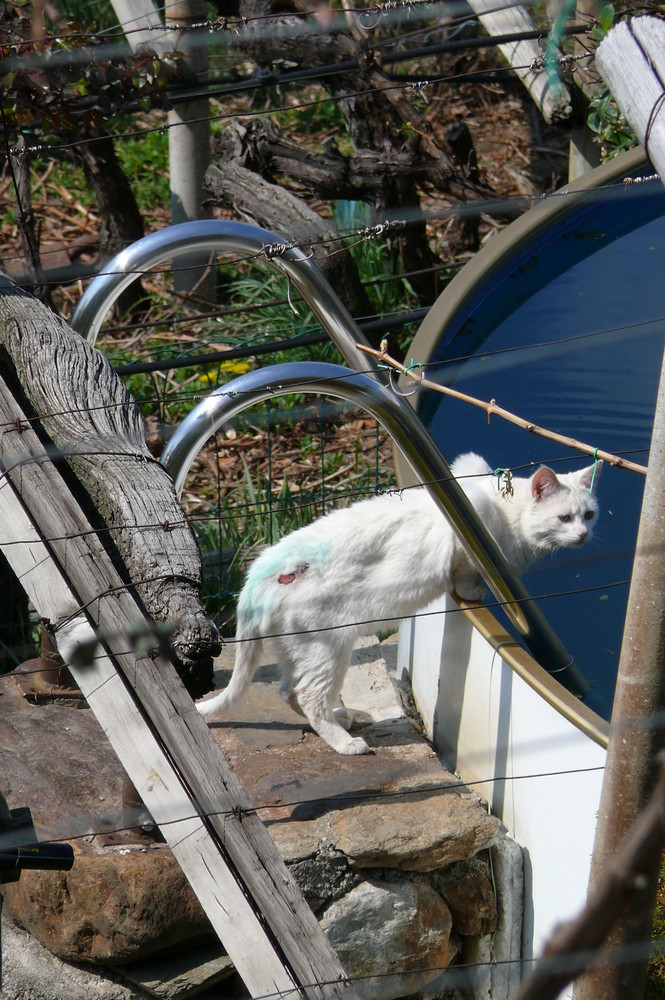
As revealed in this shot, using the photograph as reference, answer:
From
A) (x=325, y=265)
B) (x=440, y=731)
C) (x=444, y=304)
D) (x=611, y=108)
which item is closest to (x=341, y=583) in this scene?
(x=440, y=731)

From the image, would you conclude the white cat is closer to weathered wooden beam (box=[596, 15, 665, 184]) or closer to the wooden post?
weathered wooden beam (box=[596, 15, 665, 184])

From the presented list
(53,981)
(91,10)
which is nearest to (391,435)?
(53,981)

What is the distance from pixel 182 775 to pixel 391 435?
1461 mm

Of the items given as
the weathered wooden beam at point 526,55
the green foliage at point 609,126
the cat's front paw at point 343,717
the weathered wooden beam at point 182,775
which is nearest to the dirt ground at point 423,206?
the weathered wooden beam at point 526,55

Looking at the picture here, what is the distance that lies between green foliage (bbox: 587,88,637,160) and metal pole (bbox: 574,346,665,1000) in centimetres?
347

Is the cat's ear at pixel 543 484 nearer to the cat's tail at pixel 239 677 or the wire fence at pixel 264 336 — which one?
the wire fence at pixel 264 336

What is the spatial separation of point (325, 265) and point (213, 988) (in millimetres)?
3615

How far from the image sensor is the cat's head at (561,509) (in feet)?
12.1

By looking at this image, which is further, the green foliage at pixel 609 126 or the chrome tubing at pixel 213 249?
the green foliage at pixel 609 126

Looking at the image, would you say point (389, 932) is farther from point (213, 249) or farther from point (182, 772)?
point (213, 249)

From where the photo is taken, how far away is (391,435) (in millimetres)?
3084

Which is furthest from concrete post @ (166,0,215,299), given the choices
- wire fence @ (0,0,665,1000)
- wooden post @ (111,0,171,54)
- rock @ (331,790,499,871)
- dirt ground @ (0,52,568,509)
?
rock @ (331,790,499,871)

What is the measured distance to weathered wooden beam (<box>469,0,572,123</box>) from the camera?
523 cm

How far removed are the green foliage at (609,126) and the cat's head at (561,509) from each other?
86.3 inches
